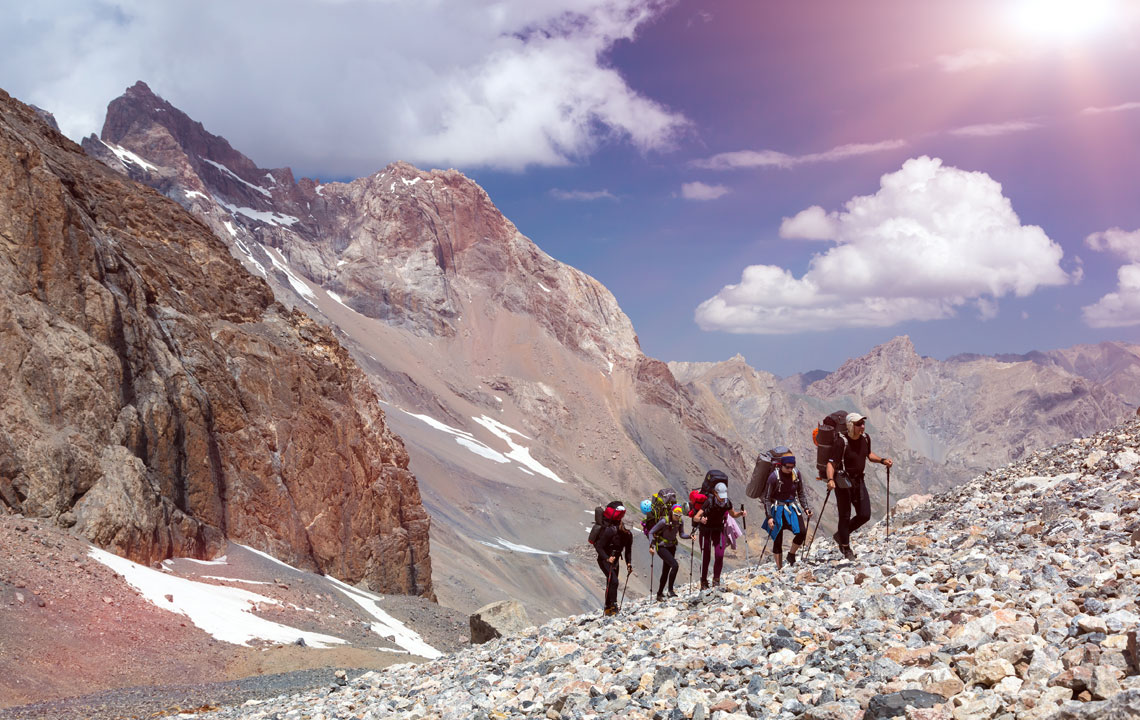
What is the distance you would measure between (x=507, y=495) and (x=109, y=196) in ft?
293

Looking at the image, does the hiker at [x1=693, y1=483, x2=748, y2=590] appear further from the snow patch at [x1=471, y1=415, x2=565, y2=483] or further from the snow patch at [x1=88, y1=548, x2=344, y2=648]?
the snow patch at [x1=471, y1=415, x2=565, y2=483]

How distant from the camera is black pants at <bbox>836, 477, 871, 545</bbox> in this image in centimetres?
1462

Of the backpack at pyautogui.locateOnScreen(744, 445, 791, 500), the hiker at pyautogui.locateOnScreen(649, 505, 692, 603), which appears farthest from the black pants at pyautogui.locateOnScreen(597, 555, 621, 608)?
the backpack at pyautogui.locateOnScreen(744, 445, 791, 500)

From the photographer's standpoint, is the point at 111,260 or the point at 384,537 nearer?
the point at 111,260

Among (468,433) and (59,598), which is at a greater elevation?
(468,433)

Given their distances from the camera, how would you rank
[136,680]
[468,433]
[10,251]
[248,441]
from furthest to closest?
[468,433] → [248,441] → [10,251] → [136,680]

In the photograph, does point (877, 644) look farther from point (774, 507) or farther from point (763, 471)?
point (763, 471)

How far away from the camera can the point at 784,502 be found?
15.6 m

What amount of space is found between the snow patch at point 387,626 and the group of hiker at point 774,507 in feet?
53.0

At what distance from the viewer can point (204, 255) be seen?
170ft

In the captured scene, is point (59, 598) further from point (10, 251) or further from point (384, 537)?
point (384, 537)

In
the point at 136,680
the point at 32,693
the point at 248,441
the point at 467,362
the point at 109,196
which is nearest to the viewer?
the point at 32,693

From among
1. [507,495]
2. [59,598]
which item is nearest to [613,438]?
[507,495]

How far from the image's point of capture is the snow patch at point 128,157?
601ft
